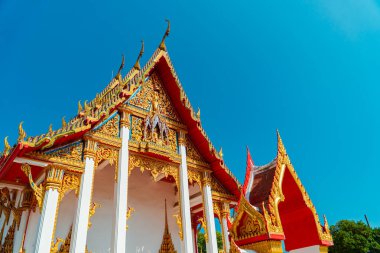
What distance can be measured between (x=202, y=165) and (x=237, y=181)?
3.65 ft

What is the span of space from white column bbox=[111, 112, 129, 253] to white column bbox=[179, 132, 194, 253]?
4.63 feet

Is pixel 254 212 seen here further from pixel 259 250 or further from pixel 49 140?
pixel 49 140

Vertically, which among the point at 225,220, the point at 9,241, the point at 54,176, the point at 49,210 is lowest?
the point at 9,241

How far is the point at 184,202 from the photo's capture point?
23.8ft


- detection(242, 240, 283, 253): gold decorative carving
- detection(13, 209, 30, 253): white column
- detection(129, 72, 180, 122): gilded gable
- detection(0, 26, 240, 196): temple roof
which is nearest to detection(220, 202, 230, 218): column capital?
detection(0, 26, 240, 196): temple roof

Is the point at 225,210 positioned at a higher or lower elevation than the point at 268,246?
higher

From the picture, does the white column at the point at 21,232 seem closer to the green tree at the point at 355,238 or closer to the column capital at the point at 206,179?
the column capital at the point at 206,179

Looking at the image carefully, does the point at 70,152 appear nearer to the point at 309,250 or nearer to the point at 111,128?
the point at 111,128

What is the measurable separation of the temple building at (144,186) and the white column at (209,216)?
0.02 metres

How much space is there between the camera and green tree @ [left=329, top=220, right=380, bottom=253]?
24.9 meters

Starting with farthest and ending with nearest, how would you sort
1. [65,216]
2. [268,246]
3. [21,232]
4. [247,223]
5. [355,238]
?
[355,238] < [65,216] < [21,232] < [247,223] < [268,246]

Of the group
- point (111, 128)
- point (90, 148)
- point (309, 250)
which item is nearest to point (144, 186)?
point (111, 128)

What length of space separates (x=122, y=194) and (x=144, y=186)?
138 inches

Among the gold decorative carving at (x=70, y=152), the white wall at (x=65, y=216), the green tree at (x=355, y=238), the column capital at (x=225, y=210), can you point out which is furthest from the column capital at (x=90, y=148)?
the green tree at (x=355, y=238)
